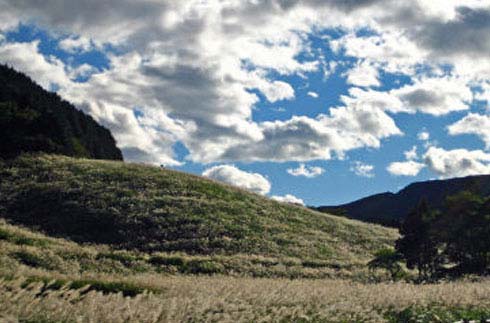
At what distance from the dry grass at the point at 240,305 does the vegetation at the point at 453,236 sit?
25864 mm

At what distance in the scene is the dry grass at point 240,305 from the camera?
8969 mm

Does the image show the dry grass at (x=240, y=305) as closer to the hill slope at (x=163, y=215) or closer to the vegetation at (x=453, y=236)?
the vegetation at (x=453, y=236)

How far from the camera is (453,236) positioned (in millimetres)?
44719

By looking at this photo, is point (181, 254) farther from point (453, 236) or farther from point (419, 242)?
point (453, 236)

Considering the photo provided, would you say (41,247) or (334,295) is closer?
(334,295)

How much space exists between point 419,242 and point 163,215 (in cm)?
2143

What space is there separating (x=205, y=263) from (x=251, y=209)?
72.8 feet

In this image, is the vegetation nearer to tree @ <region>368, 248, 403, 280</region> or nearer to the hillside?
tree @ <region>368, 248, 403, 280</region>

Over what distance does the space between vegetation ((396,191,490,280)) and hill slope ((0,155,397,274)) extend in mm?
4702

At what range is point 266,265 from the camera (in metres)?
43.9

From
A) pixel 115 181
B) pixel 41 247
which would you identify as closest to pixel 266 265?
pixel 41 247

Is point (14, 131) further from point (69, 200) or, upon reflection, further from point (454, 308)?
point (454, 308)

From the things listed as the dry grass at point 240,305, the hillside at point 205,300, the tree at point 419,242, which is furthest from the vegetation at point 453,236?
the dry grass at point 240,305

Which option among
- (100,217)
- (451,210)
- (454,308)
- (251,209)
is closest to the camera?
(454,308)
